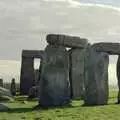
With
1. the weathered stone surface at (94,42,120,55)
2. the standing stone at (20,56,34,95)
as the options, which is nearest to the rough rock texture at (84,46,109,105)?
Result: the weathered stone surface at (94,42,120,55)

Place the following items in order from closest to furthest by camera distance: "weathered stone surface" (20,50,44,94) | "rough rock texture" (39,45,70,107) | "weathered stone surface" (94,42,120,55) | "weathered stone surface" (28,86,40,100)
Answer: "rough rock texture" (39,45,70,107) < "weathered stone surface" (94,42,120,55) < "weathered stone surface" (28,86,40,100) < "weathered stone surface" (20,50,44,94)

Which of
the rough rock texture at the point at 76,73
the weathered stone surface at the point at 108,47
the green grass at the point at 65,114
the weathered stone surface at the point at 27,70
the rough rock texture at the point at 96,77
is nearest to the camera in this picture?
the green grass at the point at 65,114

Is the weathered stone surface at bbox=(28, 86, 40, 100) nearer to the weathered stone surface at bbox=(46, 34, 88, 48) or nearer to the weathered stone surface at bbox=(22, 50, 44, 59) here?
the weathered stone surface at bbox=(46, 34, 88, 48)

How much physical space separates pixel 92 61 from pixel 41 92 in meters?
3.16

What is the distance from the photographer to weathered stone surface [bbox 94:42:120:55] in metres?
24.1

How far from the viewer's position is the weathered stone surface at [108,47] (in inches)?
948

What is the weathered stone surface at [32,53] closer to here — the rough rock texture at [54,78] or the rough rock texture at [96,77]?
the rough rock texture at [96,77]

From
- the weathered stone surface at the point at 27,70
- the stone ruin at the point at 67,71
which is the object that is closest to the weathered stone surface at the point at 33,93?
the stone ruin at the point at 67,71

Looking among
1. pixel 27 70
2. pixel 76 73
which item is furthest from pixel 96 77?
pixel 27 70

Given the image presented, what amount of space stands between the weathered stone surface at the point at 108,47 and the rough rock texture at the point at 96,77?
0.84 ft

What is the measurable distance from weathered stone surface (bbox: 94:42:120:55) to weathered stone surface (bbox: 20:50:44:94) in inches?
499

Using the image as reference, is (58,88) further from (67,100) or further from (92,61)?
(92,61)

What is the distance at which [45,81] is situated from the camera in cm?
2331

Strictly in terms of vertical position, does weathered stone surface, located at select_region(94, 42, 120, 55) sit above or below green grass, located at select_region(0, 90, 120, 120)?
above
